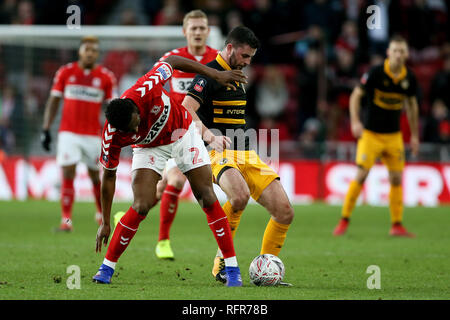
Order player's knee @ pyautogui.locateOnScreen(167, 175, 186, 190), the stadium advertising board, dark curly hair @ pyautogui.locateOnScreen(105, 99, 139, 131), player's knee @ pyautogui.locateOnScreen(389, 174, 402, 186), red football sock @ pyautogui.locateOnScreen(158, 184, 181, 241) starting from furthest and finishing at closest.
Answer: the stadium advertising board → player's knee @ pyautogui.locateOnScreen(389, 174, 402, 186) → player's knee @ pyautogui.locateOnScreen(167, 175, 186, 190) → red football sock @ pyautogui.locateOnScreen(158, 184, 181, 241) → dark curly hair @ pyautogui.locateOnScreen(105, 99, 139, 131)

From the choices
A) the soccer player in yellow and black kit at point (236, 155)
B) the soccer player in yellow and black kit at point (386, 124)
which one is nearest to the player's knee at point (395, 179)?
the soccer player in yellow and black kit at point (386, 124)

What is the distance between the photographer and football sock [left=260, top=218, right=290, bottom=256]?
6.59 m

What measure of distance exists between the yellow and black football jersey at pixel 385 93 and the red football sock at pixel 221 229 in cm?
513

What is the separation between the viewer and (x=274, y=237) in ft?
21.8

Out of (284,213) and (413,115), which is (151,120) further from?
(413,115)

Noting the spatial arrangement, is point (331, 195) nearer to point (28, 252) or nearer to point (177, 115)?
point (28, 252)

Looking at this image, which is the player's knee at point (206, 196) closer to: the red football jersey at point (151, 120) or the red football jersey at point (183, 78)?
the red football jersey at point (151, 120)

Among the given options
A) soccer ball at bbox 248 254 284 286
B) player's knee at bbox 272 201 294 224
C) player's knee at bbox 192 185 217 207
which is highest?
player's knee at bbox 192 185 217 207

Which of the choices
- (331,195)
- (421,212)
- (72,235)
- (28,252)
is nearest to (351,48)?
(331,195)

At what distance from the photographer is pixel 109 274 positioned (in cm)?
620

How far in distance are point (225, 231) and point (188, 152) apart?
703 millimetres

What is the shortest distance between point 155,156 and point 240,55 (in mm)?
1202

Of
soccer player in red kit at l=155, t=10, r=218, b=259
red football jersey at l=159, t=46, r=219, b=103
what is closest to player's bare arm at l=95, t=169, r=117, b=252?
soccer player in red kit at l=155, t=10, r=218, b=259

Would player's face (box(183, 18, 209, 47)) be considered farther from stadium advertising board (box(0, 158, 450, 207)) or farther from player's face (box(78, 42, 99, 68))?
stadium advertising board (box(0, 158, 450, 207))
